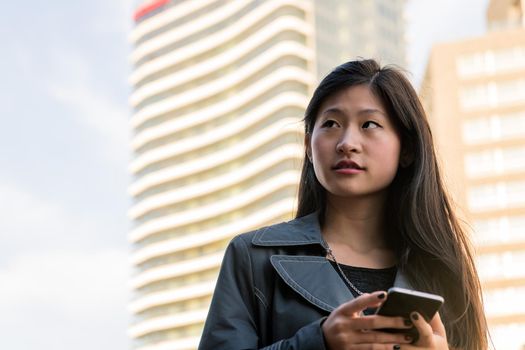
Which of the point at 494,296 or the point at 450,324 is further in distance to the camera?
the point at 494,296

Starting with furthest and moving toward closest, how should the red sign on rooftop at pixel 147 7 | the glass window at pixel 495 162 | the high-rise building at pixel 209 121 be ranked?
the red sign on rooftop at pixel 147 7 < the high-rise building at pixel 209 121 < the glass window at pixel 495 162

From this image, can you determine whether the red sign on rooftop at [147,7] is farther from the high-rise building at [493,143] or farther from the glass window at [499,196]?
the glass window at [499,196]

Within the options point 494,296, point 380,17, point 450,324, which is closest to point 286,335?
point 450,324

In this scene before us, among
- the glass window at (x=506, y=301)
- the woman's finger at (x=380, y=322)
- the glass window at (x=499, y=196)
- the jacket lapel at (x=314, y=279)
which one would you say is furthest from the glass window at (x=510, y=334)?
the woman's finger at (x=380, y=322)

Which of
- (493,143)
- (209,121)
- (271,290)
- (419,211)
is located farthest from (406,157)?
(209,121)

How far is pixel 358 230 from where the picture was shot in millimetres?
2457

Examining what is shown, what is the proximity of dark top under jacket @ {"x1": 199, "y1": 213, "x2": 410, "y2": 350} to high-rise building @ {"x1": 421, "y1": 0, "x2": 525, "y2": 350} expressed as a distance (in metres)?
56.2

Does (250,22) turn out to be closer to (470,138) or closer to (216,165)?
(216,165)

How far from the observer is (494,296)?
58.2 meters

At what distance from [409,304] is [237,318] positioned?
452mm

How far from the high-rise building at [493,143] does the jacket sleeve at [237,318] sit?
56204mm

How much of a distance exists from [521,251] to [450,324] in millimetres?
57878

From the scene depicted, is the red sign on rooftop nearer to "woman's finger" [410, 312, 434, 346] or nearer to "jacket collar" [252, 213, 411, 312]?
"jacket collar" [252, 213, 411, 312]

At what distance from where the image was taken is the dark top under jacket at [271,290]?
218cm
